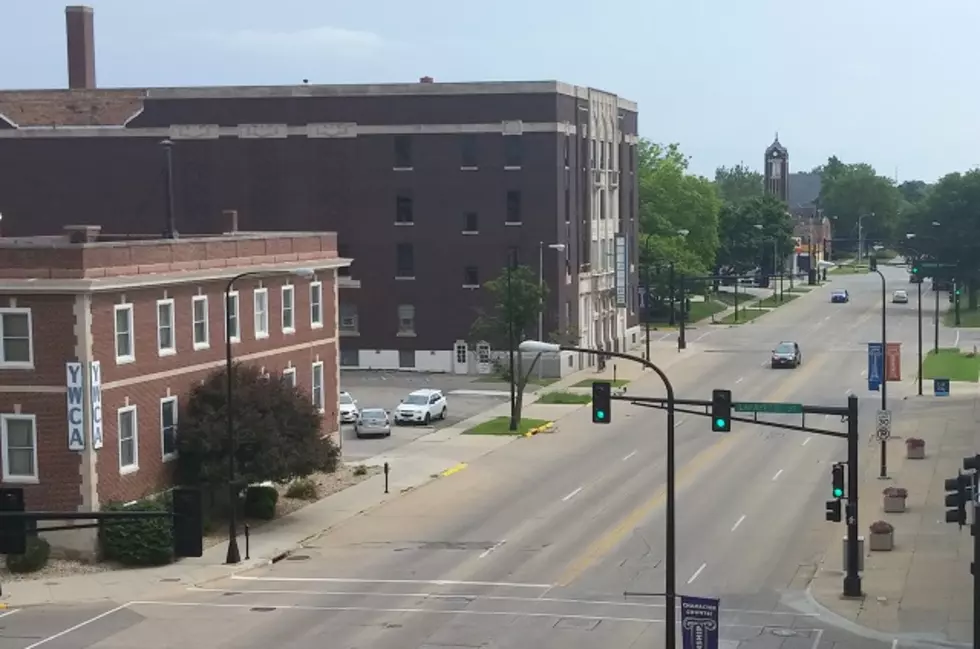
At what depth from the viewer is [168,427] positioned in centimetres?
4766

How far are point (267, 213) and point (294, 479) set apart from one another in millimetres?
41374

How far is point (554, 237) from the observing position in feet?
294

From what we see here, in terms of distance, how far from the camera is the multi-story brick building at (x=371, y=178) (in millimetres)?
89188

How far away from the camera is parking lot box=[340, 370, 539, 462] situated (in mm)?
67000

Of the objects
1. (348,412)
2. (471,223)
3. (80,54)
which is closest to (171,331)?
(348,412)

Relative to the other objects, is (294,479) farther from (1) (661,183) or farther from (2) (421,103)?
(1) (661,183)

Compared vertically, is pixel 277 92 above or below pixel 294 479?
above

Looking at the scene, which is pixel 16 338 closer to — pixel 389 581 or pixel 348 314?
pixel 389 581

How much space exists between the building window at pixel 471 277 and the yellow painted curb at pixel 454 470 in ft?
99.3

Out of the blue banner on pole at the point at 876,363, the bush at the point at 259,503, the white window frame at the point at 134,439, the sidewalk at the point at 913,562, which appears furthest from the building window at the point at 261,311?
the blue banner on pole at the point at 876,363

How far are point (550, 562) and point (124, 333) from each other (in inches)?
535

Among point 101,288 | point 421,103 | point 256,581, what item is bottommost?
point 256,581

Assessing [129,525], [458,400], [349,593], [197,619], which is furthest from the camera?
[458,400]

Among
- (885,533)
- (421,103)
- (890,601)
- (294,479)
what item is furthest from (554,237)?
(890,601)
